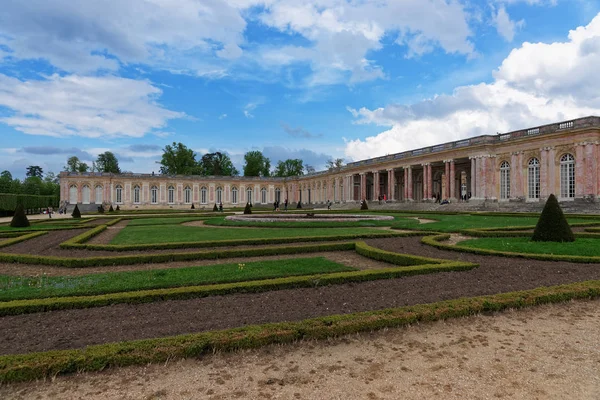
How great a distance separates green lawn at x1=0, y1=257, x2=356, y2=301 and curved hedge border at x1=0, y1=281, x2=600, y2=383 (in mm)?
2823

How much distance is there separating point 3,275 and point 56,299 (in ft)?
12.5

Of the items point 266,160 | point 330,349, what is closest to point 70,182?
point 266,160

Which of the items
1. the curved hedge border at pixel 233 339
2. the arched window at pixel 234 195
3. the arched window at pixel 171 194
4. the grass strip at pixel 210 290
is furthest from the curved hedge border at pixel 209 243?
the arched window at pixel 234 195

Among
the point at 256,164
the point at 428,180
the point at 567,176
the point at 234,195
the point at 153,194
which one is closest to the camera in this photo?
the point at 567,176

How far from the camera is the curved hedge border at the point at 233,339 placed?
340 cm

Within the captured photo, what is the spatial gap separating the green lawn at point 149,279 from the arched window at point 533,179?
103 ft

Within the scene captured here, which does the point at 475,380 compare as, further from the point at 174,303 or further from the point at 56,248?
the point at 56,248

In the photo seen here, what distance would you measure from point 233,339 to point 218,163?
93.1 metres

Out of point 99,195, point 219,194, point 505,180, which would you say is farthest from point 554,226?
point 99,195

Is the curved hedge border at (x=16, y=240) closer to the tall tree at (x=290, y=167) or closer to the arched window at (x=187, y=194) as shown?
the arched window at (x=187, y=194)

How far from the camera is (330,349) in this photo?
4.00 meters

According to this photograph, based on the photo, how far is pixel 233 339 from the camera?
390cm

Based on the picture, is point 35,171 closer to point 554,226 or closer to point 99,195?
point 99,195

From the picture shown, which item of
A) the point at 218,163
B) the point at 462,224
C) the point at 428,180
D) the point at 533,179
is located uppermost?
the point at 218,163
